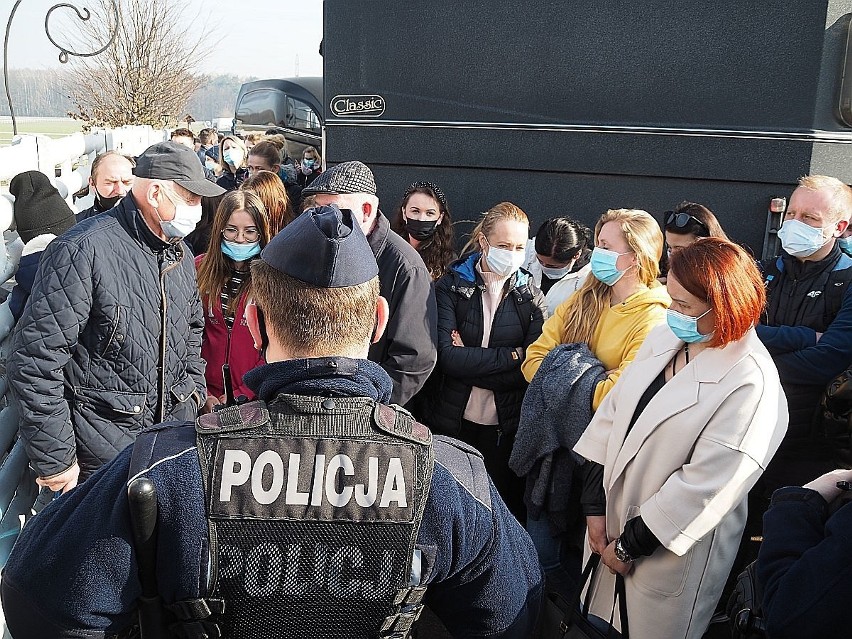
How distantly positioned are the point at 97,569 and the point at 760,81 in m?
5.33

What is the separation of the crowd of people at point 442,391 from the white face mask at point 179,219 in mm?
12

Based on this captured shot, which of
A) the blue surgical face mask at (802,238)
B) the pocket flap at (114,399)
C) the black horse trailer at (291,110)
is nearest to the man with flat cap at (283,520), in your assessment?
the pocket flap at (114,399)

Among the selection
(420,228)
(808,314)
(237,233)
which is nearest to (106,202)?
(237,233)

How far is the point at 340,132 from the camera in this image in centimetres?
683

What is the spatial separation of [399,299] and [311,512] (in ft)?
7.04

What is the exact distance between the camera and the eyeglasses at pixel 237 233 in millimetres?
4012

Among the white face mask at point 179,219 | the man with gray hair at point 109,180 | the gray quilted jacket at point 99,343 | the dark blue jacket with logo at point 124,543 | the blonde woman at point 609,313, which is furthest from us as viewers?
the man with gray hair at point 109,180

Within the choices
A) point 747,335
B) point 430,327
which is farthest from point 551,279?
point 747,335

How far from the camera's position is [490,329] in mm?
3809

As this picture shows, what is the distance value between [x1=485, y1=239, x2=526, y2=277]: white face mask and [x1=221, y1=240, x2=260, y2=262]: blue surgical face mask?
3.97 feet

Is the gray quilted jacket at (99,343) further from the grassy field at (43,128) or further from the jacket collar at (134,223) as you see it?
the grassy field at (43,128)

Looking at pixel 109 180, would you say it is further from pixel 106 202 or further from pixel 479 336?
pixel 479 336

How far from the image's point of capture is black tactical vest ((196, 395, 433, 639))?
4.55ft

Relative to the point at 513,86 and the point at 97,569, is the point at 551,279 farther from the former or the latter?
the point at 97,569
